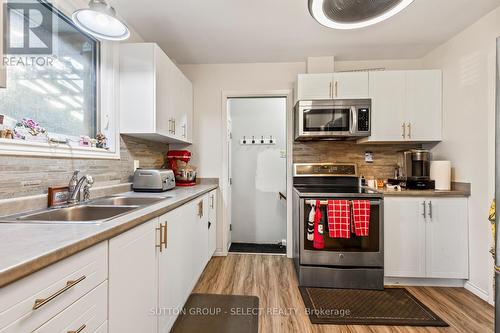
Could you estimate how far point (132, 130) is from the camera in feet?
6.51

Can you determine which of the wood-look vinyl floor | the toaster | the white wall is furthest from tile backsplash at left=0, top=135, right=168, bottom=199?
the white wall

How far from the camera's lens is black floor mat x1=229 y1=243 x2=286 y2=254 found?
3215mm

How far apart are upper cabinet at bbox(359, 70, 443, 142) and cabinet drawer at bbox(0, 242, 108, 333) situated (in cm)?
260

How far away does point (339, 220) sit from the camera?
2105 millimetres

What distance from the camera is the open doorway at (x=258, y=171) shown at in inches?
142

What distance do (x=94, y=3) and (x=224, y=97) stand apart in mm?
1800

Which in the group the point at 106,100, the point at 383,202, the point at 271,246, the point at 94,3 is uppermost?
the point at 94,3

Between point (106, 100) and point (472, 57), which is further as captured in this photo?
point (472, 57)

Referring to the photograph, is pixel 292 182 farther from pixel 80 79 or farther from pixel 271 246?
pixel 80 79

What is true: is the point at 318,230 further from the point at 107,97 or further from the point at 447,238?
the point at 107,97

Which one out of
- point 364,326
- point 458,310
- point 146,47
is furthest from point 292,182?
point 146,47

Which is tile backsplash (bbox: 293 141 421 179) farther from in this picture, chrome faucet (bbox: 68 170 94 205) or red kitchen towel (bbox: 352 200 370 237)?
chrome faucet (bbox: 68 170 94 205)

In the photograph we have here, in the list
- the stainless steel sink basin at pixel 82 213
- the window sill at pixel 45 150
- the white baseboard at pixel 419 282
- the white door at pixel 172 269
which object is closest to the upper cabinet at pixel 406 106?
the white baseboard at pixel 419 282
